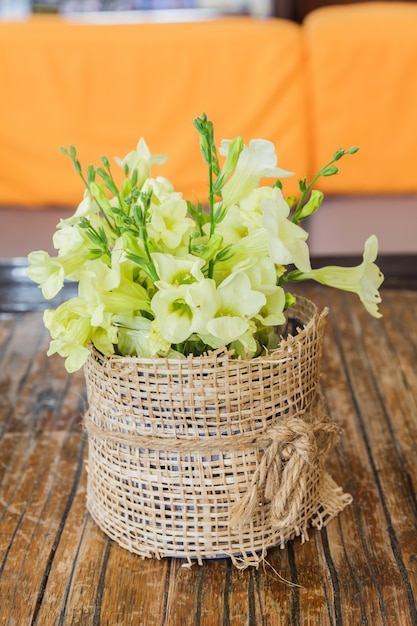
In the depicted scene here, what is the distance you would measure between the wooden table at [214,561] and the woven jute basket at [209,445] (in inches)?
1.6

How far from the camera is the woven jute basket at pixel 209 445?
3.19ft

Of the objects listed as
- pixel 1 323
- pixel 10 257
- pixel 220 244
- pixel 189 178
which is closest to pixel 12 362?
pixel 1 323

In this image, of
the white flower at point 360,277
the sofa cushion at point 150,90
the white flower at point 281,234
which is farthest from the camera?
the sofa cushion at point 150,90

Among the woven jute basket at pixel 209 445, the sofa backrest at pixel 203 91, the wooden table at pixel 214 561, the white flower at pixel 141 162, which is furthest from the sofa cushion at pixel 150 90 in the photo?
the woven jute basket at pixel 209 445

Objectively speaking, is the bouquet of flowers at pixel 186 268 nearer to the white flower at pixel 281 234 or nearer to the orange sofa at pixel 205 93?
the white flower at pixel 281 234

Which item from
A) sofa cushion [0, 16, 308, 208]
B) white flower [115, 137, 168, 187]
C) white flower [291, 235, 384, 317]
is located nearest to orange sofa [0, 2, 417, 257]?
sofa cushion [0, 16, 308, 208]

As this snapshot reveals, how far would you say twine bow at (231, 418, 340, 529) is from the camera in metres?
1.00

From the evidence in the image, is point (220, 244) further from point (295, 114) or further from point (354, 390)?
point (295, 114)

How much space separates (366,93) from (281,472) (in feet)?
3.93

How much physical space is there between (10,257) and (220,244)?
125 centimetres

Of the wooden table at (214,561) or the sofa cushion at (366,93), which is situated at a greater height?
the sofa cushion at (366,93)

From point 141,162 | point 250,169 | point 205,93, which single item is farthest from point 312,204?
point 205,93

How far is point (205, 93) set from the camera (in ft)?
6.41

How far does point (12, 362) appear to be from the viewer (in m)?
1.68
